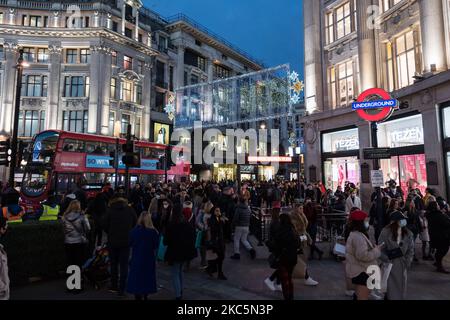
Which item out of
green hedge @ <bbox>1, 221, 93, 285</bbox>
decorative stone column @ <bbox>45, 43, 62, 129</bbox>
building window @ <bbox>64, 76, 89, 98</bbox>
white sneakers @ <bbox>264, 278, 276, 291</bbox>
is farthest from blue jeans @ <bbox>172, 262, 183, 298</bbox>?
building window @ <bbox>64, 76, 89, 98</bbox>

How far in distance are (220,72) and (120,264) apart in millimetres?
47756

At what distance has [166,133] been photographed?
41.3 m

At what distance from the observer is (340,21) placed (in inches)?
812

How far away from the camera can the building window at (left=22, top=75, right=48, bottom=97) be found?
108 feet

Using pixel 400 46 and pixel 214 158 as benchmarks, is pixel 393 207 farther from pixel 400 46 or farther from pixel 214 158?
pixel 214 158

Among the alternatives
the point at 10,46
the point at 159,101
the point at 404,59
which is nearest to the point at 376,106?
the point at 404,59

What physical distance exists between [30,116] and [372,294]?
36215 millimetres

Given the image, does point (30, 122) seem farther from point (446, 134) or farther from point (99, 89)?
point (446, 134)

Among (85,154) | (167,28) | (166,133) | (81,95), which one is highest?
(167,28)

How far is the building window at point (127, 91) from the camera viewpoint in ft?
120

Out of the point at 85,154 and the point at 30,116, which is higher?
the point at 30,116

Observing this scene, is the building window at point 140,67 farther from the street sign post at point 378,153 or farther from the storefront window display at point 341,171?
the street sign post at point 378,153

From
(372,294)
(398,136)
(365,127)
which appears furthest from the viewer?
(365,127)
